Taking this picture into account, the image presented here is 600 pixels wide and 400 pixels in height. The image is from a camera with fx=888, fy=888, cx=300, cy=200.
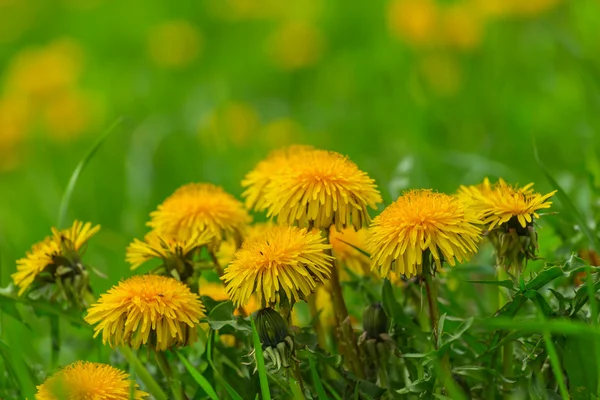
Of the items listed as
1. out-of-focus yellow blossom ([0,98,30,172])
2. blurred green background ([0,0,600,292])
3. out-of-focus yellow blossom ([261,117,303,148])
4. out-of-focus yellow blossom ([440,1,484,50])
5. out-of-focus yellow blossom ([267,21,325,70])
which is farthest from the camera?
out-of-focus yellow blossom ([267,21,325,70])

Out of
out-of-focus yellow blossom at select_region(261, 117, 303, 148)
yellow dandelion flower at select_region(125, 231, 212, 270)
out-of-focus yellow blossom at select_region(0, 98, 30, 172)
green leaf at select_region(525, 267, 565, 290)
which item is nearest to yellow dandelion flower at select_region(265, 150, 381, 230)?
yellow dandelion flower at select_region(125, 231, 212, 270)

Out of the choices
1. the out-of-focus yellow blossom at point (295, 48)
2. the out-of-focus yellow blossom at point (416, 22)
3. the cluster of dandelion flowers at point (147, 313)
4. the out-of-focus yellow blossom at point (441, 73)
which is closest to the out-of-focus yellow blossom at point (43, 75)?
the out-of-focus yellow blossom at point (295, 48)

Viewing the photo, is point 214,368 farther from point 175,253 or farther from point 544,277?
point 544,277

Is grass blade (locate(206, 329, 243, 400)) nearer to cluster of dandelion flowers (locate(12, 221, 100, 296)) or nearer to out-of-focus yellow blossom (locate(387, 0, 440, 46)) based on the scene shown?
cluster of dandelion flowers (locate(12, 221, 100, 296))

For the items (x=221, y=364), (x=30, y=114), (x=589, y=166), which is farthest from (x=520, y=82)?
(x=221, y=364)

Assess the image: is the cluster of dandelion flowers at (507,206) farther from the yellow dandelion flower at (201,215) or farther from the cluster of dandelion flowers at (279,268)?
the yellow dandelion flower at (201,215)

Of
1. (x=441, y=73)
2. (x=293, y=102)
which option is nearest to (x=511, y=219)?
(x=441, y=73)

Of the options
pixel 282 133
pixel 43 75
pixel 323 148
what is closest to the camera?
pixel 323 148
